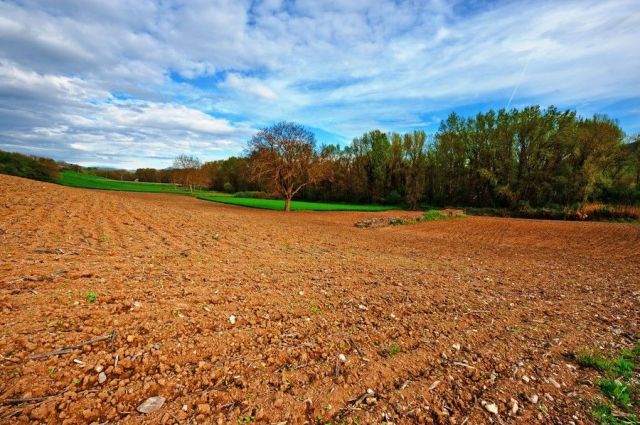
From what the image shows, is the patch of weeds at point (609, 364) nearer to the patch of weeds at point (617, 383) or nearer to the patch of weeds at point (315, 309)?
the patch of weeds at point (617, 383)

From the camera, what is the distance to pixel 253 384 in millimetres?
3365

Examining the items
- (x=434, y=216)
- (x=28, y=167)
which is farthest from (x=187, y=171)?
(x=434, y=216)

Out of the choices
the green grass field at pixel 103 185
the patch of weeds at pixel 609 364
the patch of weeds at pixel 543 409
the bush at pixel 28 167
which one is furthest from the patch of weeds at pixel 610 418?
the green grass field at pixel 103 185

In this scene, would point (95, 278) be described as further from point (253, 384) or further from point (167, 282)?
point (253, 384)

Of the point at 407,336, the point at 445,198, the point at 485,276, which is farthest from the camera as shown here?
the point at 445,198

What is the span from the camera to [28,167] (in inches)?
1625

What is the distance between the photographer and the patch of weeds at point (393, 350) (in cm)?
428

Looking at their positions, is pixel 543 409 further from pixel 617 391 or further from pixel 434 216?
pixel 434 216

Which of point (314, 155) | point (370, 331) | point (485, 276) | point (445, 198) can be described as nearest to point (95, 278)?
point (370, 331)

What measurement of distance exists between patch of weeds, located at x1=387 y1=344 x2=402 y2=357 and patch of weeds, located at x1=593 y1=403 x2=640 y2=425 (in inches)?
88.8

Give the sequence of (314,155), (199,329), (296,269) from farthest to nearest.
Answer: (314,155) < (296,269) < (199,329)

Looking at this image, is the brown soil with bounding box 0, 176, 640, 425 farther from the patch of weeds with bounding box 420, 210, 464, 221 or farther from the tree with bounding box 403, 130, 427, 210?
the tree with bounding box 403, 130, 427, 210

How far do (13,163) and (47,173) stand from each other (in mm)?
5539

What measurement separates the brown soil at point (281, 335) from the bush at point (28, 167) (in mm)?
42501
